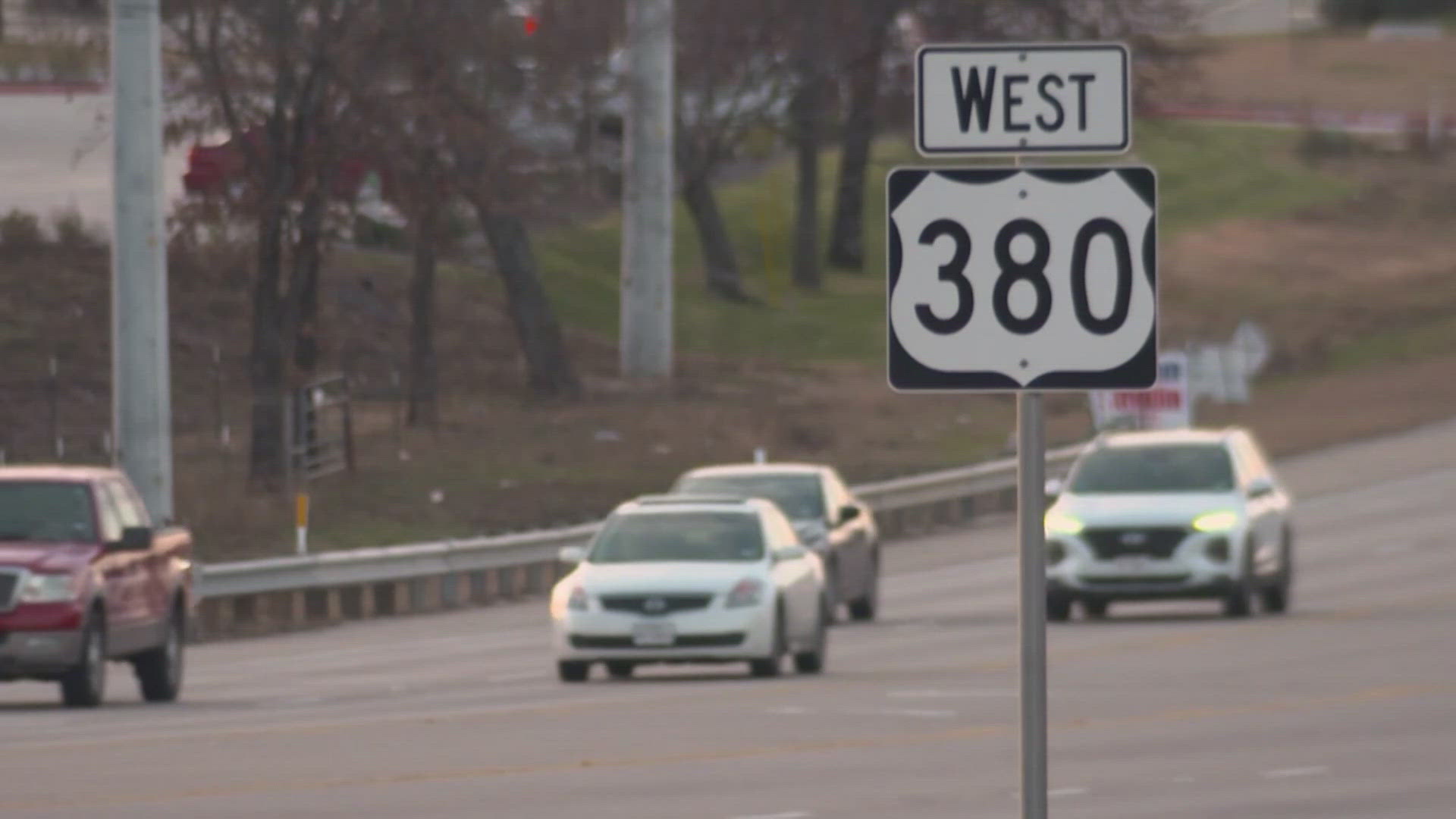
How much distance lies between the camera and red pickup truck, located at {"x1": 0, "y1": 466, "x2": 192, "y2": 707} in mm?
21078

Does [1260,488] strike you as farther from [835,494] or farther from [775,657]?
[775,657]

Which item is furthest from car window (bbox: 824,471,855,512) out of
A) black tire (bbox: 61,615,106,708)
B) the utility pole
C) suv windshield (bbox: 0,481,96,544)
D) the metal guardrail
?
the utility pole

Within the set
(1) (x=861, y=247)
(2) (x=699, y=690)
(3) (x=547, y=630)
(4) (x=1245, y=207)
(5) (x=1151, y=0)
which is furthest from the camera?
(4) (x=1245, y=207)

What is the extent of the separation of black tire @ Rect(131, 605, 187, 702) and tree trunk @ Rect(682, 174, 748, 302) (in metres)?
43.3

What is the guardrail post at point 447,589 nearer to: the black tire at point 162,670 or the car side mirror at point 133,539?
the black tire at point 162,670

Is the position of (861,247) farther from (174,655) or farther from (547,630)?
(174,655)

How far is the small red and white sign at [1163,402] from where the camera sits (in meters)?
42.2

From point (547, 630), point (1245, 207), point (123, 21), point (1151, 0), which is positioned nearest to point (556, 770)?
point (547, 630)

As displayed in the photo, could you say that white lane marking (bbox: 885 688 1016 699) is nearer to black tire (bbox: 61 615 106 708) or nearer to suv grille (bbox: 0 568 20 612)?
black tire (bbox: 61 615 106 708)

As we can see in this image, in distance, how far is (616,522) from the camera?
2488 centimetres

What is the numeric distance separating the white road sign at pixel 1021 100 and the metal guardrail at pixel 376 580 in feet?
75.2

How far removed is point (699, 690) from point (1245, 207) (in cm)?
6818

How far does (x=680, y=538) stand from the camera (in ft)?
80.9

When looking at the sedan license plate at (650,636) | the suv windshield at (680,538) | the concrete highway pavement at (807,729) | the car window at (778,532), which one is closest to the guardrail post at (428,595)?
the concrete highway pavement at (807,729)
